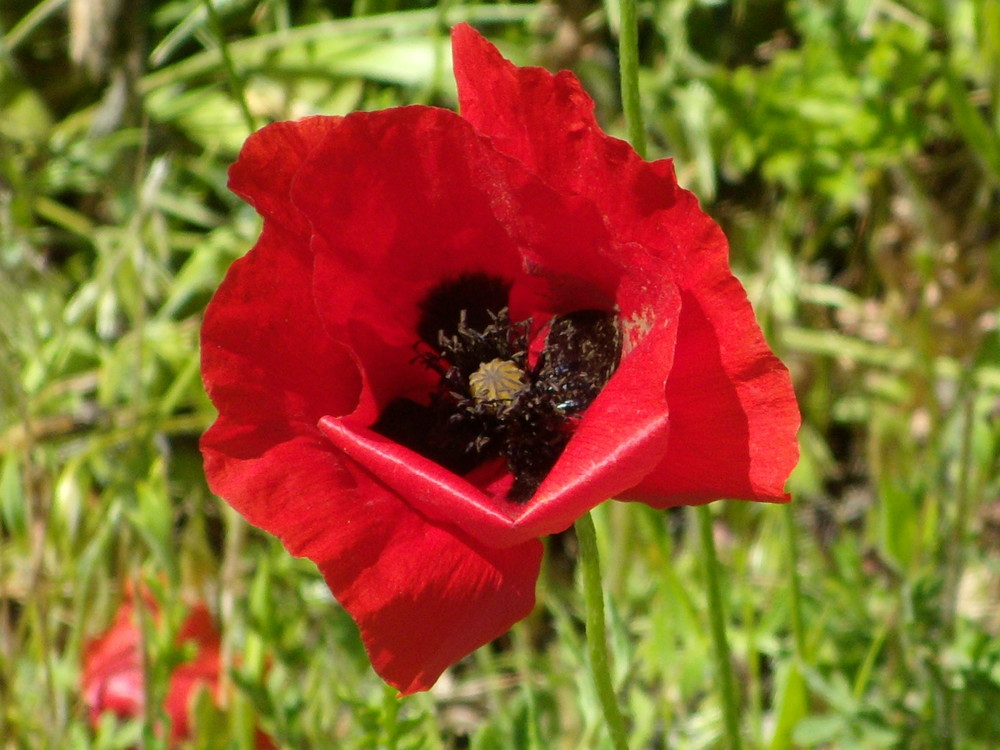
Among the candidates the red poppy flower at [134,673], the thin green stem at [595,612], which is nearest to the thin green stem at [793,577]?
the thin green stem at [595,612]

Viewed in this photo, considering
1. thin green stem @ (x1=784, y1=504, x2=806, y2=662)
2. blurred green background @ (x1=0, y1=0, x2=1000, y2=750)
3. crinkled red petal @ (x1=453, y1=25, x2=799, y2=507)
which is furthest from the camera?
blurred green background @ (x1=0, y1=0, x2=1000, y2=750)

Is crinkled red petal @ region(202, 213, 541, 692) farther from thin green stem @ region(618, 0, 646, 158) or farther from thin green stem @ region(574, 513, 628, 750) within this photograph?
thin green stem @ region(618, 0, 646, 158)

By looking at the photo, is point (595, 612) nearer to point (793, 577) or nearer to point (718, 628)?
point (718, 628)

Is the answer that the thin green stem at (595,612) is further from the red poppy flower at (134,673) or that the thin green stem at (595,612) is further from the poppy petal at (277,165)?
the red poppy flower at (134,673)

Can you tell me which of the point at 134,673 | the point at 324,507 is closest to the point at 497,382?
the point at 324,507

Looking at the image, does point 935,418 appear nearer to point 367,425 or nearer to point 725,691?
point 725,691

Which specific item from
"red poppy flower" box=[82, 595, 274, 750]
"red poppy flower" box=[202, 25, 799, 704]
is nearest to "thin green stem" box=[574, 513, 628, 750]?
"red poppy flower" box=[202, 25, 799, 704]

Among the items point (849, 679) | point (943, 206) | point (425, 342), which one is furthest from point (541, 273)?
point (943, 206)

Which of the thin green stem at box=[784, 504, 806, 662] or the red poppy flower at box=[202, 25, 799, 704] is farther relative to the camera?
the thin green stem at box=[784, 504, 806, 662]
